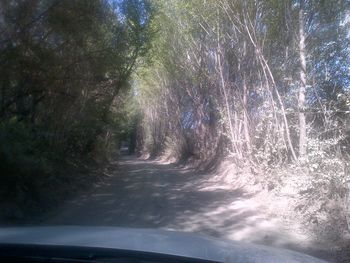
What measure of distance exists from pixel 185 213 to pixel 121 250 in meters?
10.1

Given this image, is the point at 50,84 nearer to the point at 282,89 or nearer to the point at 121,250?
the point at 282,89

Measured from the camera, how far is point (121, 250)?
3.13 metres

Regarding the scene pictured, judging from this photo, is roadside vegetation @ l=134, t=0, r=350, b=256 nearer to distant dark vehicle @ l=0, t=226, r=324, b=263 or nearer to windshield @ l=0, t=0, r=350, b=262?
windshield @ l=0, t=0, r=350, b=262

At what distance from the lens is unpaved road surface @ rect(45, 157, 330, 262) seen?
35.0ft

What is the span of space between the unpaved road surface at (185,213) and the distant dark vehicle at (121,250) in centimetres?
590

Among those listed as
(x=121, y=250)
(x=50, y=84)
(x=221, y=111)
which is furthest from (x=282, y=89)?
(x=121, y=250)

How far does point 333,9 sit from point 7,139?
988 centimetres

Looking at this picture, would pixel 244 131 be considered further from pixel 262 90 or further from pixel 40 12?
pixel 40 12

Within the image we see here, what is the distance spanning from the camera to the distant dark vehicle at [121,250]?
10.1 feet

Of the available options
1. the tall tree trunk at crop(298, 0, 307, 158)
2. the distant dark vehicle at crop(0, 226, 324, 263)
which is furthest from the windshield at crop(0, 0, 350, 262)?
the distant dark vehicle at crop(0, 226, 324, 263)

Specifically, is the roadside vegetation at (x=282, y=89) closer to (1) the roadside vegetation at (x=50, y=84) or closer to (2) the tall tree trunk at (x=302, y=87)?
(2) the tall tree trunk at (x=302, y=87)

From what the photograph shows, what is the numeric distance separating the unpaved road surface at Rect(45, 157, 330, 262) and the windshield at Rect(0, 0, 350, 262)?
37 millimetres

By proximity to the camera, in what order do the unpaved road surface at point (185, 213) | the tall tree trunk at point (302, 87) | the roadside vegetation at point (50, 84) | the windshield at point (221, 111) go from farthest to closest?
the tall tree trunk at point (302, 87)
the roadside vegetation at point (50, 84)
the windshield at point (221, 111)
the unpaved road surface at point (185, 213)

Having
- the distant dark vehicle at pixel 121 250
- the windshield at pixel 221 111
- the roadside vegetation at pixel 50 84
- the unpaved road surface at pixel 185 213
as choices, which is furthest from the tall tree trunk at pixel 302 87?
the distant dark vehicle at pixel 121 250
